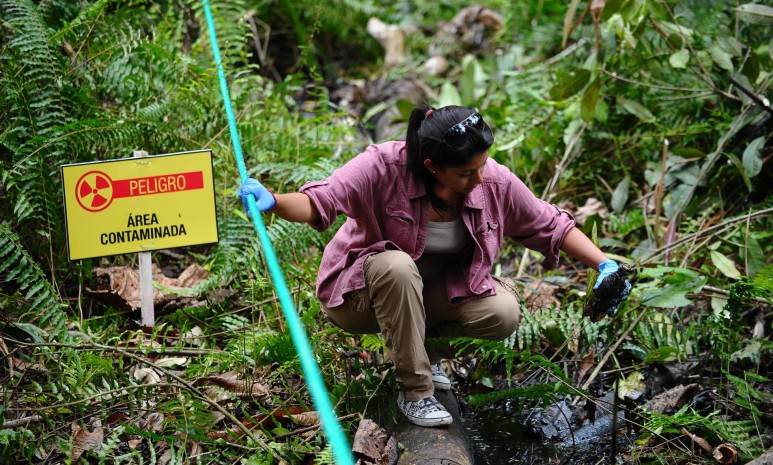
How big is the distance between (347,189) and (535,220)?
0.78 meters

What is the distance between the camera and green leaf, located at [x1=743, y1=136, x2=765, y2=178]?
159 inches

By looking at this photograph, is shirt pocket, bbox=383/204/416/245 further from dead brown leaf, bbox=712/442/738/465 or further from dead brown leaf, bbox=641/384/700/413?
dead brown leaf, bbox=712/442/738/465

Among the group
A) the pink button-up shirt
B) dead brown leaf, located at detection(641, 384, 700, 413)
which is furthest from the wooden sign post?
dead brown leaf, located at detection(641, 384, 700, 413)

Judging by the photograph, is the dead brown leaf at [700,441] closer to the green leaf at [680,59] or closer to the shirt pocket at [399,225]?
the shirt pocket at [399,225]

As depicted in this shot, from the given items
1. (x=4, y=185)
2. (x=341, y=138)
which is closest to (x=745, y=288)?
(x=341, y=138)

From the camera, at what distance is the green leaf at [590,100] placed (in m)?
4.42

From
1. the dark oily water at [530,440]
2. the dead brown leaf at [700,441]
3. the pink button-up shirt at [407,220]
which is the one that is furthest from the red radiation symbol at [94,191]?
the dead brown leaf at [700,441]

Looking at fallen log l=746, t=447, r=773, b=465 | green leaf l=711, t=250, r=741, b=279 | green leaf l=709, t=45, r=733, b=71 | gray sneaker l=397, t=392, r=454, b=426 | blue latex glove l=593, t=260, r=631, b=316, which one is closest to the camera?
fallen log l=746, t=447, r=773, b=465

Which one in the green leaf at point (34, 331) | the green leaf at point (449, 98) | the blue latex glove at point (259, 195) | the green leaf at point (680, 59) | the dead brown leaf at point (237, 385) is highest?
the green leaf at point (680, 59)

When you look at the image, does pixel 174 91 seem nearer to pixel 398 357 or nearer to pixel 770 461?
pixel 398 357

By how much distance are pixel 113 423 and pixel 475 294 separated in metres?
1.41

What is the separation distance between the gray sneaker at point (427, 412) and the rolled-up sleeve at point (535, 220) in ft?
2.43

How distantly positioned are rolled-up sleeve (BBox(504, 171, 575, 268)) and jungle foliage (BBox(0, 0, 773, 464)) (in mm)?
288

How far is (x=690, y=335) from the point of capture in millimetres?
3412
